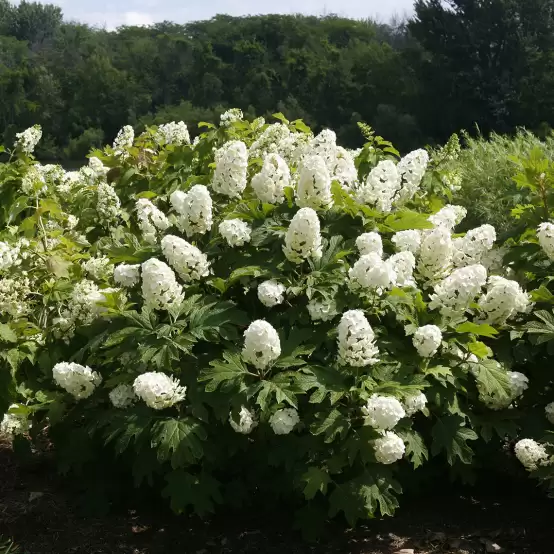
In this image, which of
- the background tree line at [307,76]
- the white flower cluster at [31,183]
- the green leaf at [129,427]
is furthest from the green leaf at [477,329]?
the background tree line at [307,76]

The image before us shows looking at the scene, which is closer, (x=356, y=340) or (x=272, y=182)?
(x=356, y=340)

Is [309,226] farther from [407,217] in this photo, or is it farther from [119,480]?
[119,480]

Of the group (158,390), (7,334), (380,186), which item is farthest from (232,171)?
(7,334)

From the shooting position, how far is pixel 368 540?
13.3 ft

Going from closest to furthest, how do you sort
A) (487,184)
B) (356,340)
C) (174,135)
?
1. (356,340)
2. (174,135)
3. (487,184)

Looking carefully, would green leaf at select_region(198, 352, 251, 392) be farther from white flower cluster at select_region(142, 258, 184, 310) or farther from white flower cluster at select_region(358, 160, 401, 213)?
white flower cluster at select_region(358, 160, 401, 213)

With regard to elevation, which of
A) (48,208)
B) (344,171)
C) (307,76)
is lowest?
(48,208)

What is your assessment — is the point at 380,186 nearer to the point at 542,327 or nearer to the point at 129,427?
the point at 542,327

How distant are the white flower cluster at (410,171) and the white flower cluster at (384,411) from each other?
4.86 ft

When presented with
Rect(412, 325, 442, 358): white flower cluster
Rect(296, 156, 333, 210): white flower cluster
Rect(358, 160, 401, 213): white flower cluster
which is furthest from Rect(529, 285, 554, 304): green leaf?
Rect(296, 156, 333, 210): white flower cluster

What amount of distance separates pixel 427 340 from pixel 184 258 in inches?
48.1

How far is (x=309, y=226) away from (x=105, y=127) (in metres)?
56.7

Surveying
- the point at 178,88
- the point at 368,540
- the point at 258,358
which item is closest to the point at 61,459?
the point at 258,358

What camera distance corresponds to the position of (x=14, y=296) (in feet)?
14.2
